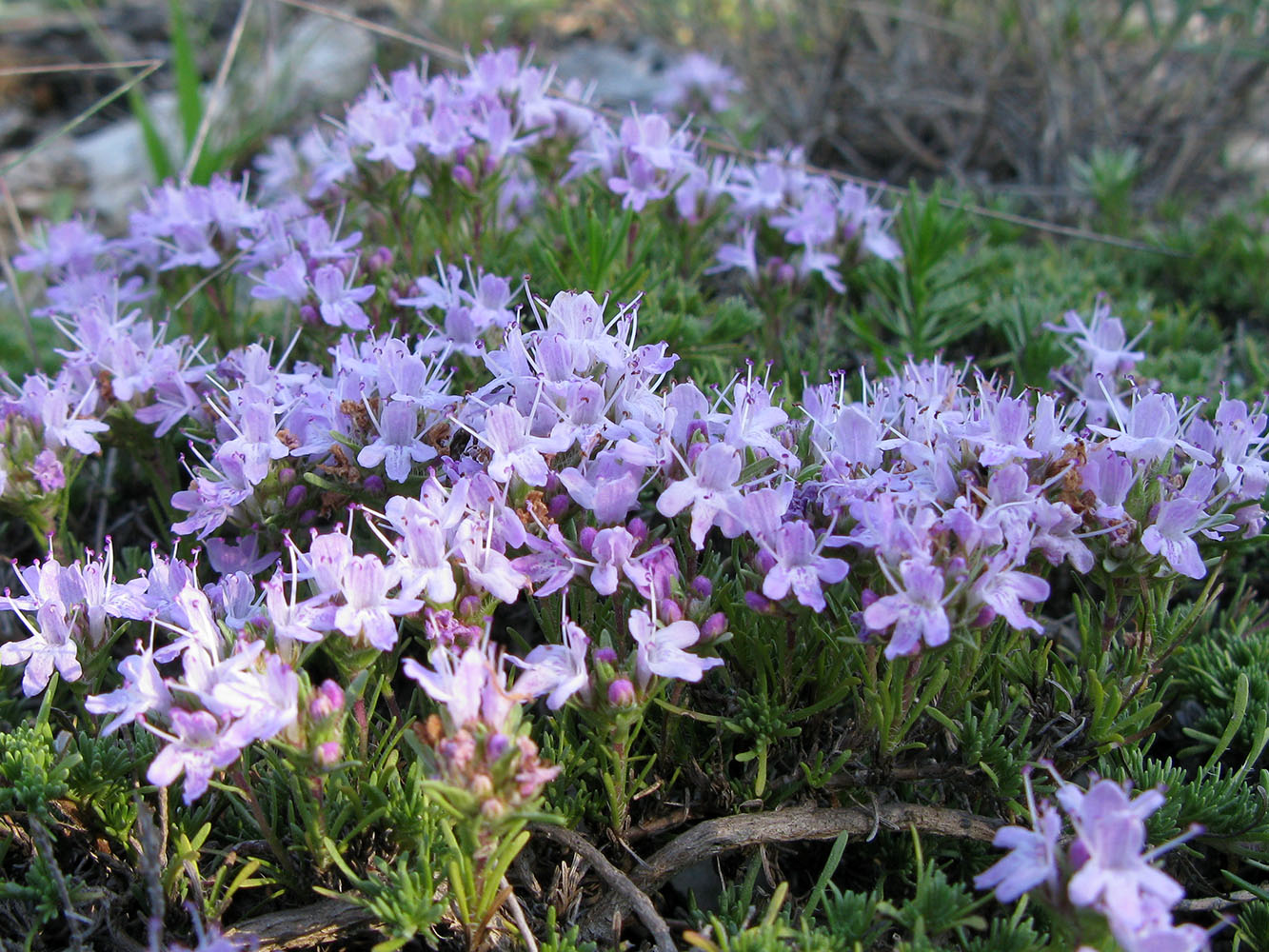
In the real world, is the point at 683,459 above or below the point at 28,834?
above

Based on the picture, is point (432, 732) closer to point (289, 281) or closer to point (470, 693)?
point (470, 693)

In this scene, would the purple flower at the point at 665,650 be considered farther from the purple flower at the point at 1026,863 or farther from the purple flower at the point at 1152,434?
the purple flower at the point at 1152,434

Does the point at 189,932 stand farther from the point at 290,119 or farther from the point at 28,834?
the point at 290,119

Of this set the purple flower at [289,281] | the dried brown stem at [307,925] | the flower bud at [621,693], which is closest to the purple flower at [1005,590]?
the flower bud at [621,693]

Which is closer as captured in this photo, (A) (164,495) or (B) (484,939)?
(B) (484,939)

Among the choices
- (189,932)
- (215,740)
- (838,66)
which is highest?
(838,66)

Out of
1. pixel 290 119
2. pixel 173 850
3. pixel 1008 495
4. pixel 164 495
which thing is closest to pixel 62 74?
pixel 290 119

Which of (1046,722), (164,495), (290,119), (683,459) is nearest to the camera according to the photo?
(683,459)
